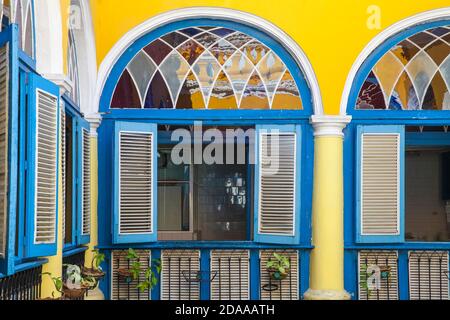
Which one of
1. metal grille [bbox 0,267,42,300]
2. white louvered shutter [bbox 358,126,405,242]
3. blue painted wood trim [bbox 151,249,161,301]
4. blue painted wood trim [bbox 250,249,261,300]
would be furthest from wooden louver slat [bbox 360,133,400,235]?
metal grille [bbox 0,267,42,300]

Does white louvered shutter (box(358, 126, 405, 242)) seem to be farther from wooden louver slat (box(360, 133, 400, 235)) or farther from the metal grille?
the metal grille

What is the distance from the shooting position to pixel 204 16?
9086 millimetres

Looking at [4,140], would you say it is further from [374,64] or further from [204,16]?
[374,64]

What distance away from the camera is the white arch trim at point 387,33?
29.6 feet

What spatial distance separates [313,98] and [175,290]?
271 centimetres

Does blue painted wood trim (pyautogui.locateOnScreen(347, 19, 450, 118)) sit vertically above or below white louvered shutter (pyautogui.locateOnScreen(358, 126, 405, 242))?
above

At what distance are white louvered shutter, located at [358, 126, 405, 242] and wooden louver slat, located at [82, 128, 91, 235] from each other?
303 centimetres

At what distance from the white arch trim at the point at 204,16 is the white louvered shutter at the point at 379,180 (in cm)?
71

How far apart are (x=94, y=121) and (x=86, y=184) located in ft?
2.56

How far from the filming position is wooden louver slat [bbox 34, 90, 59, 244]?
232 inches

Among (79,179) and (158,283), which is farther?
(158,283)

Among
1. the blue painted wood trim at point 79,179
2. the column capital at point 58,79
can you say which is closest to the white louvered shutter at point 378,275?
the blue painted wood trim at point 79,179

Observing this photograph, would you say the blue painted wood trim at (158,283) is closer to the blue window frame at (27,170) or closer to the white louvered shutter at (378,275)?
the white louvered shutter at (378,275)

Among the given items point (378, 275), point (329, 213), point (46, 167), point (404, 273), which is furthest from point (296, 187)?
point (46, 167)
